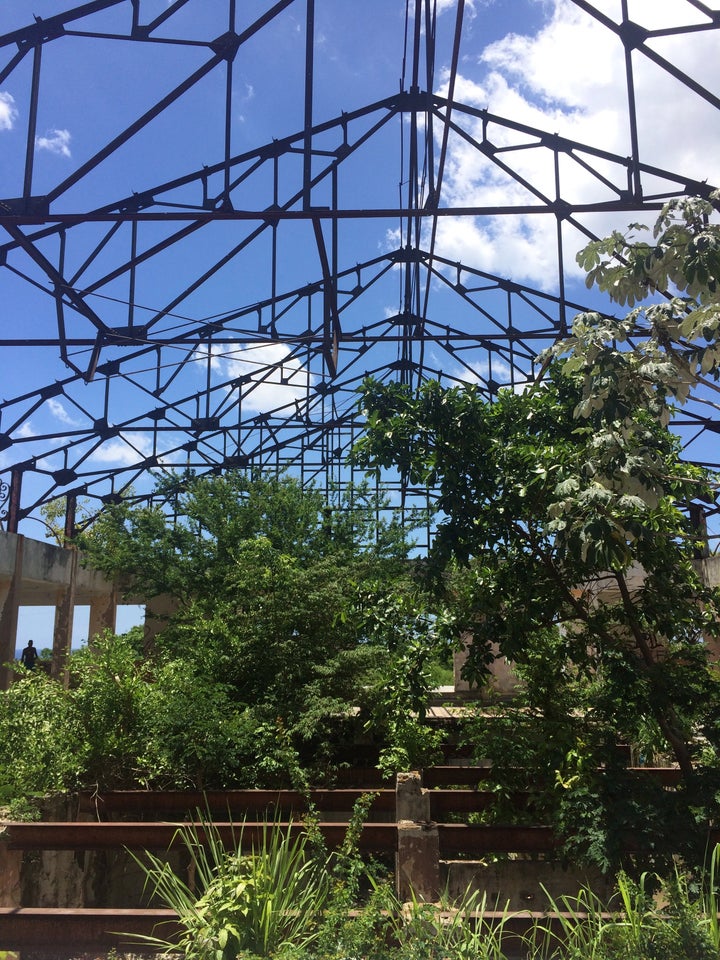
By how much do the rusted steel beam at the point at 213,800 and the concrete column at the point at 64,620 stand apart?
1100 centimetres

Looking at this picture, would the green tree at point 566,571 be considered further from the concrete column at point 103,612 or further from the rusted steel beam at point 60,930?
the concrete column at point 103,612

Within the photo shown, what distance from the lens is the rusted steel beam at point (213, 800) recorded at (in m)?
8.40

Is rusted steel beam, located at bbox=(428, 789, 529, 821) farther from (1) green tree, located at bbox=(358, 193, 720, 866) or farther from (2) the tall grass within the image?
(2) the tall grass

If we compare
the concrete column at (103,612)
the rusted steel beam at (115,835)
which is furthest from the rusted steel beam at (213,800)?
the concrete column at (103,612)

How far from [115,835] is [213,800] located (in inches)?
63.7

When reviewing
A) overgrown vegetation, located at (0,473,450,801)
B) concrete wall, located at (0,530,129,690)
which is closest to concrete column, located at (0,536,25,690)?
concrete wall, located at (0,530,129,690)

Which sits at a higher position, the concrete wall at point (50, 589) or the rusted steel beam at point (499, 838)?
the concrete wall at point (50, 589)

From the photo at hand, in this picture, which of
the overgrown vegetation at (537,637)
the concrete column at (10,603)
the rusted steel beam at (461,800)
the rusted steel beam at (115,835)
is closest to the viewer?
the overgrown vegetation at (537,637)

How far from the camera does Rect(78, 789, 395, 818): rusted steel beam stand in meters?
8.40

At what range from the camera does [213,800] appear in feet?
27.7

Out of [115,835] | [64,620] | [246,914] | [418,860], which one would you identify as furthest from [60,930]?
[64,620]

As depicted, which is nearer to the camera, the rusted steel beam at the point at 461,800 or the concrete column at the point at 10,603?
the rusted steel beam at the point at 461,800

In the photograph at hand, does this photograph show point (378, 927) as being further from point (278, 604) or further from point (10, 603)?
point (10, 603)

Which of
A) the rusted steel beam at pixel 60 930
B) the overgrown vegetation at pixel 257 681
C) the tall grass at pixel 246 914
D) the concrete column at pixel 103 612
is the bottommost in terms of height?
the rusted steel beam at pixel 60 930
